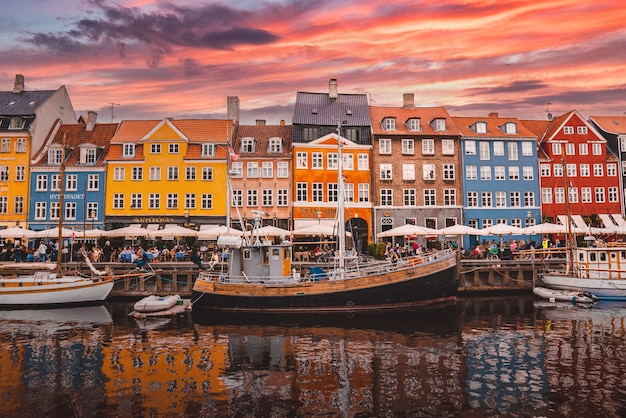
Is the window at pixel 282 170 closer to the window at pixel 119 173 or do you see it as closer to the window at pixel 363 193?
the window at pixel 363 193

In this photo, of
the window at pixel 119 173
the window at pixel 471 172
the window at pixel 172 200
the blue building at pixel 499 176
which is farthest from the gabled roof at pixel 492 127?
the window at pixel 119 173

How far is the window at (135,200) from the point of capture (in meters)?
46.5

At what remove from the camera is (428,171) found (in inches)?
1912

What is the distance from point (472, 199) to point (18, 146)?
4515 centimetres

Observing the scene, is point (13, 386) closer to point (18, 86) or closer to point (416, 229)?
point (416, 229)

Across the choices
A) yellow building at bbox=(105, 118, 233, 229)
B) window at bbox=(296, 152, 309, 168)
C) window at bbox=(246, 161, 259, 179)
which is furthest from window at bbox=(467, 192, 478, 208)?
yellow building at bbox=(105, 118, 233, 229)

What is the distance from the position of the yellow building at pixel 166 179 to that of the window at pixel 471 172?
79.1 ft

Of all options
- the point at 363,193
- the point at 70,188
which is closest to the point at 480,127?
the point at 363,193

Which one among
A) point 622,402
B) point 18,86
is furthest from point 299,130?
point 622,402

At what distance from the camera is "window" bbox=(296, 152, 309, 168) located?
152 feet

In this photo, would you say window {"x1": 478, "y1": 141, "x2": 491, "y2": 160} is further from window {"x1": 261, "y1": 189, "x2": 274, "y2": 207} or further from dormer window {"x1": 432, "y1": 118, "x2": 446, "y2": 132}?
window {"x1": 261, "y1": 189, "x2": 274, "y2": 207}

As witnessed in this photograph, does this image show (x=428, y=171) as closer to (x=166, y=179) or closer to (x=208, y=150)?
(x=208, y=150)

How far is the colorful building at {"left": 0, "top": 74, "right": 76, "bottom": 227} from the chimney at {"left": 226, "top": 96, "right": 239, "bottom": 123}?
1814cm

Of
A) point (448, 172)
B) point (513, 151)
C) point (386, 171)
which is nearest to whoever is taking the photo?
point (386, 171)
